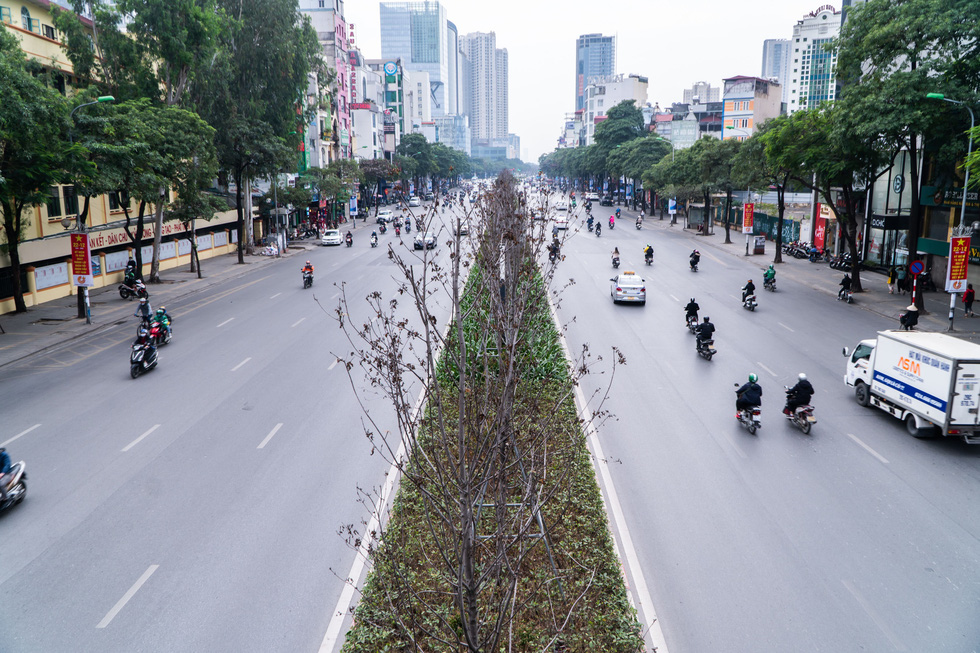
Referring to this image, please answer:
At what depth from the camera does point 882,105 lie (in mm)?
28812

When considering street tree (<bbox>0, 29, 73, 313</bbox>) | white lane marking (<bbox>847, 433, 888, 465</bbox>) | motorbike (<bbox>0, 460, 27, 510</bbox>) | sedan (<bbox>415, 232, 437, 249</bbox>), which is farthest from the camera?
street tree (<bbox>0, 29, 73, 313</bbox>)

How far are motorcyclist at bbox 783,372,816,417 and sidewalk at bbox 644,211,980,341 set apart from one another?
41.1ft

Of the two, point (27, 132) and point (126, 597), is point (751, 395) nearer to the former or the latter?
point (126, 597)

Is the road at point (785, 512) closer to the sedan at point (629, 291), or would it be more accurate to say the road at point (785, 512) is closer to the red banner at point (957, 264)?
the red banner at point (957, 264)

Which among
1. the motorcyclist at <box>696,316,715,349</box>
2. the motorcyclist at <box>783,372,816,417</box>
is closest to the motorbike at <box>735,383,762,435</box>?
the motorcyclist at <box>783,372,816,417</box>

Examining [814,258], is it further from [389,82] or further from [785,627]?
[389,82]

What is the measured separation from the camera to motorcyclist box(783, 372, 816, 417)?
53.2ft

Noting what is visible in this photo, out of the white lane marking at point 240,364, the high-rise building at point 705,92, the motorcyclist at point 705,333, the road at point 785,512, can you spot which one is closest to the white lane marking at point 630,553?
the road at point 785,512

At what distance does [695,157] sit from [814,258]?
66.6 ft

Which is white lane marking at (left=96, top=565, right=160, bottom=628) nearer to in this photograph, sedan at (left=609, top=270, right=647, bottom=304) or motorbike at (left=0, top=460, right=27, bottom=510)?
motorbike at (left=0, top=460, right=27, bottom=510)

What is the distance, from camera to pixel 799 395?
16.3 metres

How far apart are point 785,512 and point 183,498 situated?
1024 centimetres

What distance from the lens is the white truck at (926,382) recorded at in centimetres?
1483

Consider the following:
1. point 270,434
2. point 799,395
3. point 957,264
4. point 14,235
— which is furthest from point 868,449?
point 14,235
